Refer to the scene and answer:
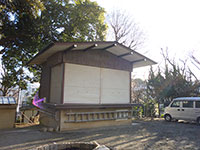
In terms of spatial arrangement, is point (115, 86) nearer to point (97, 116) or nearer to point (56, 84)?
point (97, 116)

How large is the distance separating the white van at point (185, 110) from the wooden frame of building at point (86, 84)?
398 centimetres

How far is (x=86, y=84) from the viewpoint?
721 centimetres

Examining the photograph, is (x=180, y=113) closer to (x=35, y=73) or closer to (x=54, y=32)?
(x=54, y=32)

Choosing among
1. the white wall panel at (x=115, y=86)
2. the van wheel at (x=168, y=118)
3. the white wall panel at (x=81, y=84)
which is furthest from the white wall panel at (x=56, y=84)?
the van wheel at (x=168, y=118)

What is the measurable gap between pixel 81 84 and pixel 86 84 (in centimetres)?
25

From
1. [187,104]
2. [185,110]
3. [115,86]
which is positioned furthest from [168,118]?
[115,86]

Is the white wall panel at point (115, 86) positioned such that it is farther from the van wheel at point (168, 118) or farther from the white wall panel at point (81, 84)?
the van wheel at point (168, 118)

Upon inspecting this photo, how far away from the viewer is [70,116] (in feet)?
21.6

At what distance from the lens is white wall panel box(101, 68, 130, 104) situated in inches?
305

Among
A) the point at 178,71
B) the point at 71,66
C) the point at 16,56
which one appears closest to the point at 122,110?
the point at 71,66

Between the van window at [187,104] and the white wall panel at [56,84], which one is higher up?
the white wall panel at [56,84]

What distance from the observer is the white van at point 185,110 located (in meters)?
9.60

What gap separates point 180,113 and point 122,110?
4.72 m

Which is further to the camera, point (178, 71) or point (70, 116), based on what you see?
point (178, 71)
